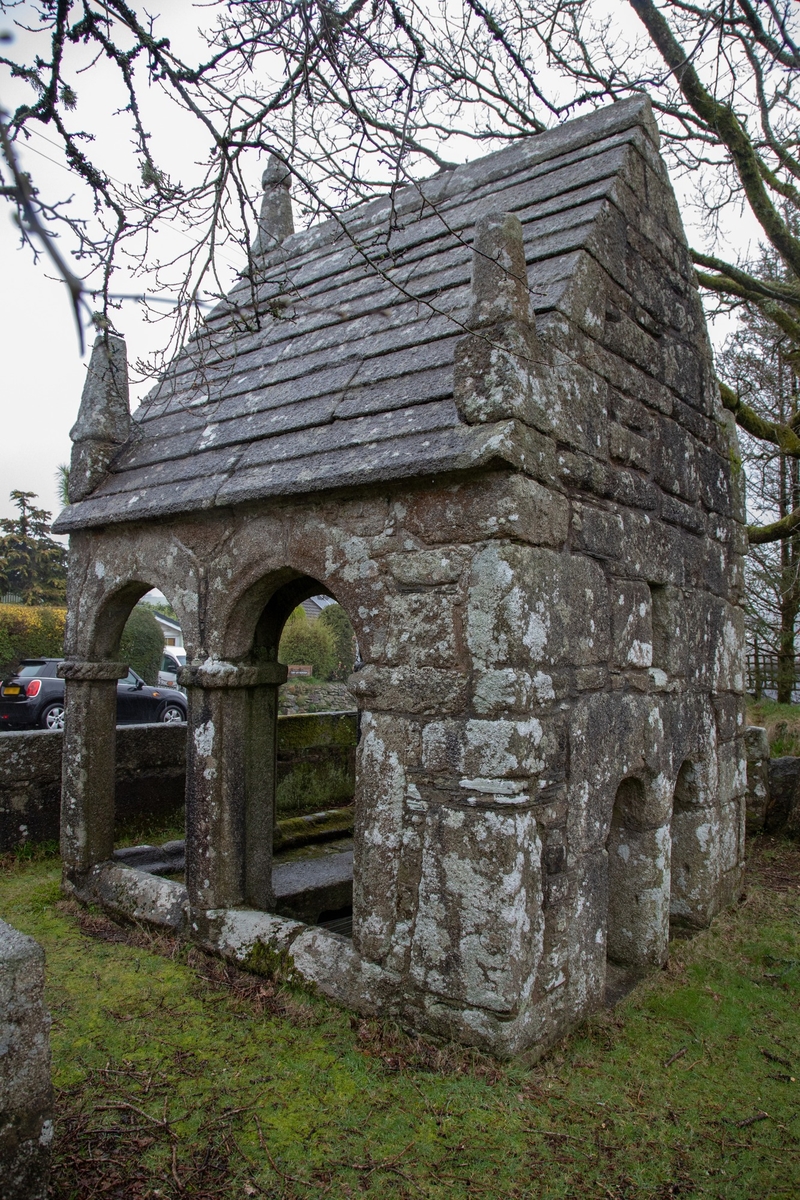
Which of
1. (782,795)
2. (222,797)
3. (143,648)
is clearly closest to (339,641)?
(143,648)

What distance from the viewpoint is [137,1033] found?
3535 mm

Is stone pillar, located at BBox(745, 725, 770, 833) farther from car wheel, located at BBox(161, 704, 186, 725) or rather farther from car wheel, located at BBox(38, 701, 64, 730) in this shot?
car wheel, located at BBox(161, 704, 186, 725)

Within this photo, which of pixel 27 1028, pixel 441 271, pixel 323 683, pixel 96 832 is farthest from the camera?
pixel 323 683

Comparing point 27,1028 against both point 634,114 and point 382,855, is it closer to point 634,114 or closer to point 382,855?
point 382,855

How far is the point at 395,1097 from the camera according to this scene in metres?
2.99

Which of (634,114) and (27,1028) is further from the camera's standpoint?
(634,114)

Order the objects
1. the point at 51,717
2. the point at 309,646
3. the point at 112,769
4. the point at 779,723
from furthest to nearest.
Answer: the point at 309,646
the point at 51,717
the point at 779,723
the point at 112,769

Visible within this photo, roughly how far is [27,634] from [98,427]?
13000 mm

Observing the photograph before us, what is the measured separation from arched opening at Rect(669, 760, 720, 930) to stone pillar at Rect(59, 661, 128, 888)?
3.56 m

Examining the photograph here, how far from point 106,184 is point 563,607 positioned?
2.29m

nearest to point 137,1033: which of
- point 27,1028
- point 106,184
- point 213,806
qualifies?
point 213,806

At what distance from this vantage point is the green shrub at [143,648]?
18641 millimetres

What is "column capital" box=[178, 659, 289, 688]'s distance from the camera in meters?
4.31

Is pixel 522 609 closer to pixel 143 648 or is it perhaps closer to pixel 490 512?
pixel 490 512
